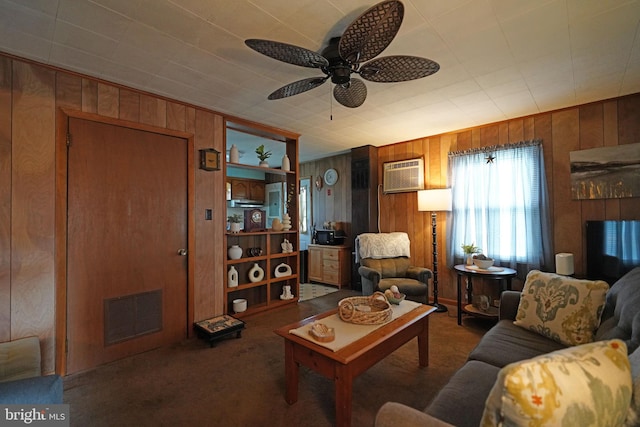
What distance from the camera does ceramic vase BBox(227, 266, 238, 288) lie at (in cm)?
334

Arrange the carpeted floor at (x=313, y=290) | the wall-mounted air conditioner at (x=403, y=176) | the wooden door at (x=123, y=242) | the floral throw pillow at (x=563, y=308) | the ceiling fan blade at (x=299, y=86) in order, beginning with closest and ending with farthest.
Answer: the floral throw pillow at (x=563, y=308), the ceiling fan blade at (x=299, y=86), the wooden door at (x=123, y=242), the wall-mounted air conditioner at (x=403, y=176), the carpeted floor at (x=313, y=290)

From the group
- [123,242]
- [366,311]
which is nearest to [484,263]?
[366,311]

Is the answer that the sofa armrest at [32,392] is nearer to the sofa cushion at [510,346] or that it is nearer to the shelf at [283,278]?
the sofa cushion at [510,346]

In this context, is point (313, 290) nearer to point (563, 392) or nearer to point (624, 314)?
point (624, 314)

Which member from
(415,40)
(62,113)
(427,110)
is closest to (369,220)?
(427,110)

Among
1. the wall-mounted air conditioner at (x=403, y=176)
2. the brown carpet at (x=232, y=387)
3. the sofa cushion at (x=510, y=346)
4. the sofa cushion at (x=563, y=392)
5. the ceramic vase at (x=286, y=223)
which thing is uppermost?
the wall-mounted air conditioner at (x=403, y=176)

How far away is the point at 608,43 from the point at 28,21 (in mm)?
3714

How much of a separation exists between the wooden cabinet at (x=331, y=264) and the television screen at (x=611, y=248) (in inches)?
124

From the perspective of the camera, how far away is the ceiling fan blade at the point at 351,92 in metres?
2.04

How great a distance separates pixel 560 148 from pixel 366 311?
117 inches

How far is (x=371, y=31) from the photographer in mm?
1428

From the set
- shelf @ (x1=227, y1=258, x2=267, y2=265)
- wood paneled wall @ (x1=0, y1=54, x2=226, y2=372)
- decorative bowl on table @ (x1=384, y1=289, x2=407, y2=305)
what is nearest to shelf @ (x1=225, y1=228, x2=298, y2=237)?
shelf @ (x1=227, y1=258, x2=267, y2=265)

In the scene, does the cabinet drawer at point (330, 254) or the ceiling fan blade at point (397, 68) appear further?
the cabinet drawer at point (330, 254)

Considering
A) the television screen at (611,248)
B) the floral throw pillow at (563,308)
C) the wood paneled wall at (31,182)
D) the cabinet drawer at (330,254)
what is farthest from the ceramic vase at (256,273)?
the television screen at (611,248)
